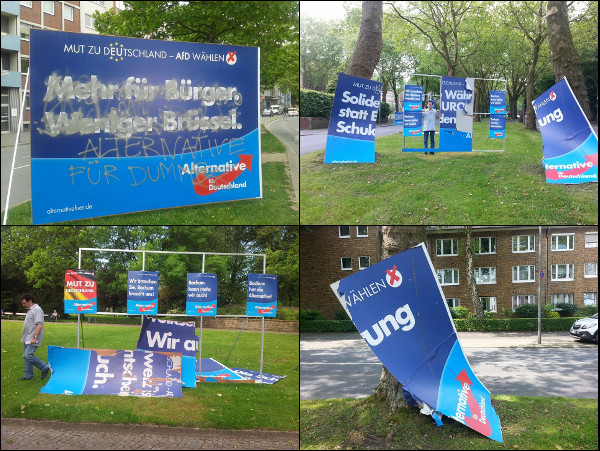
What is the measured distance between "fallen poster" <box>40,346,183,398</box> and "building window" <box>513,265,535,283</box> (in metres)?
11.8

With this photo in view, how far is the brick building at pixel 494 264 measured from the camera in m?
13.0

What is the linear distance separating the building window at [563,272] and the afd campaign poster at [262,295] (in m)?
10.4

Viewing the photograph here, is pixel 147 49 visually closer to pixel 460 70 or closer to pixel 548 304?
pixel 460 70

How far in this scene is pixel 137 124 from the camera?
24.8 feet

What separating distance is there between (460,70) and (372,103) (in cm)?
1000

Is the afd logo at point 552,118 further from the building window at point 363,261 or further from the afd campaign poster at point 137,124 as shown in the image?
the building window at point 363,261

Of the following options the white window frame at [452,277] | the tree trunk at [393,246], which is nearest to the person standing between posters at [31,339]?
the tree trunk at [393,246]

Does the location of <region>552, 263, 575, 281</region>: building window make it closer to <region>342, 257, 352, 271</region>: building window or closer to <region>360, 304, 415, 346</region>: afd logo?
<region>342, 257, 352, 271</region>: building window

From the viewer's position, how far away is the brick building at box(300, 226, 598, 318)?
13.0m

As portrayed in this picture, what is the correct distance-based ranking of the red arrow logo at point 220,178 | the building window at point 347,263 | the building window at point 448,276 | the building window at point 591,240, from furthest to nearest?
the building window at point 448,276
the building window at point 591,240
the building window at point 347,263
the red arrow logo at point 220,178

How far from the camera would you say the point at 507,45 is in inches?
647

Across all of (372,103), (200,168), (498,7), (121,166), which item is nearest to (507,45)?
(498,7)

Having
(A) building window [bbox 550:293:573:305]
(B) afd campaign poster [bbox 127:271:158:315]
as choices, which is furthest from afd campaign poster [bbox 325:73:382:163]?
(A) building window [bbox 550:293:573:305]

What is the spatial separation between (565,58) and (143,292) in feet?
25.8
